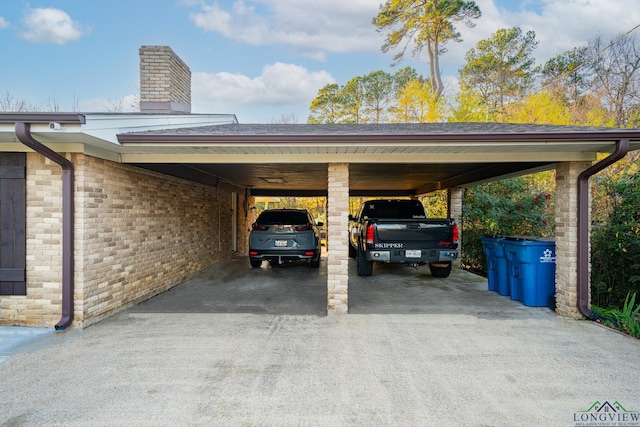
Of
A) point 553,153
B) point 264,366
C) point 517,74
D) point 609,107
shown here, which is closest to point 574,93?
point 609,107

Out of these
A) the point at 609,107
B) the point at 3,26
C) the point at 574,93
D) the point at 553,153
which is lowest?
the point at 553,153

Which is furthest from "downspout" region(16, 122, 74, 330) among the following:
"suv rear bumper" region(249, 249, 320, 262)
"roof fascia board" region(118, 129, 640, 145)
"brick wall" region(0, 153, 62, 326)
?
"suv rear bumper" region(249, 249, 320, 262)

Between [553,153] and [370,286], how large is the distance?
4043 mm

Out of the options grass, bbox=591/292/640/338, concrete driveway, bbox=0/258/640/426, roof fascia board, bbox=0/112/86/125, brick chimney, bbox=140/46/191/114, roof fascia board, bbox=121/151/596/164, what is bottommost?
concrete driveway, bbox=0/258/640/426

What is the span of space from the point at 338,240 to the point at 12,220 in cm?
446

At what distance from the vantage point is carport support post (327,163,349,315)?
5.19 m

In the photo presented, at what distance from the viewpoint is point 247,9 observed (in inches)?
704

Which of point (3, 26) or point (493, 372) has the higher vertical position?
point (3, 26)

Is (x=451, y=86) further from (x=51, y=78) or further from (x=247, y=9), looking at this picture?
(x=51, y=78)

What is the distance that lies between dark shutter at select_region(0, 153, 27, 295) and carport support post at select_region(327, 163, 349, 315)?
418 centimetres

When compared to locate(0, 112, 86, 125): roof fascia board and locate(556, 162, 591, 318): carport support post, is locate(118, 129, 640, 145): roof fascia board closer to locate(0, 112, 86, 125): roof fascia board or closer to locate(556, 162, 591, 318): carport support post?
locate(0, 112, 86, 125): roof fascia board

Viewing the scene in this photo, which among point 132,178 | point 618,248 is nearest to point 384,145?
point 132,178

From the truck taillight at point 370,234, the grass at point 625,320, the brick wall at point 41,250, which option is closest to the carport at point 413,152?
the grass at point 625,320

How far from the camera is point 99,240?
486 centimetres
